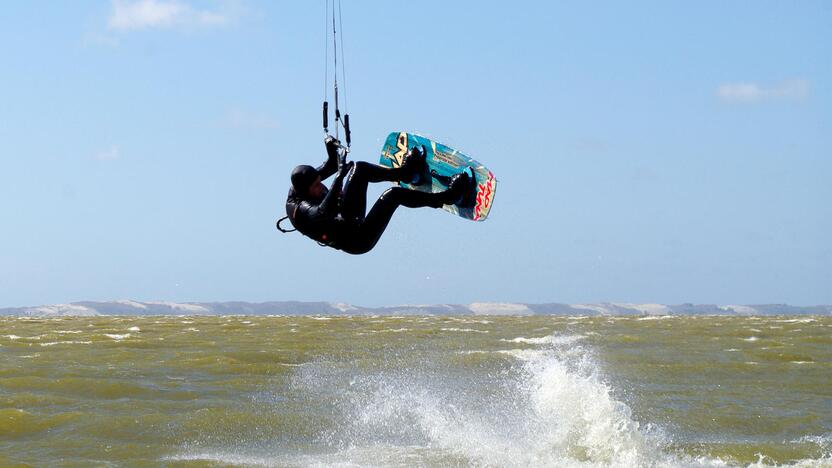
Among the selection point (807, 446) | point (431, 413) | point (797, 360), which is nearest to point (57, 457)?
point (431, 413)

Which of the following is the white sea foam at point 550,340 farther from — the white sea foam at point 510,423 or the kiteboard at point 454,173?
the kiteboard at point 454,173

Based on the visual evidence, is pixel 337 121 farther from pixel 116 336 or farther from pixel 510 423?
pixel 116 336

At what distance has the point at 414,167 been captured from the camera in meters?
12.5

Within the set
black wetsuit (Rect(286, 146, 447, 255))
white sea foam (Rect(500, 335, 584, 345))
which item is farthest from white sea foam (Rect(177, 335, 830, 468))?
white sea foam (Rect(500, 335, 584, 345))

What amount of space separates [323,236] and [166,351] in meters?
8.69

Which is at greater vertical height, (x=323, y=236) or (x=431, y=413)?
(x=323, y=236)

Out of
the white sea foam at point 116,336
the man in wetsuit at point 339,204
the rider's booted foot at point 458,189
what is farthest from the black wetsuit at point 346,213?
the white sea foam at point 116,336

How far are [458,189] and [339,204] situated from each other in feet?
7.31

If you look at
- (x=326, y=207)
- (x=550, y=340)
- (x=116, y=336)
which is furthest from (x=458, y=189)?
(x=116, y=336)

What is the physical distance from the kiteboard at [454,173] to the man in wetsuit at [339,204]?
1.67 meters

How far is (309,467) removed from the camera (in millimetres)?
9039

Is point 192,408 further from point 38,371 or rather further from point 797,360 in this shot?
point 797,360

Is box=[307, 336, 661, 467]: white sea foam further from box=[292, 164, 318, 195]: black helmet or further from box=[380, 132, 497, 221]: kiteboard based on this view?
box=[292, 164, 318, 195]: black helmet

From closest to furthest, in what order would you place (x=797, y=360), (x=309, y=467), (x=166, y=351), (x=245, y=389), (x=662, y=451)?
(x=309, y=467), (x=662, y=451), (x=245, y=389), (x=797, y=360), (x=166, y=351)
